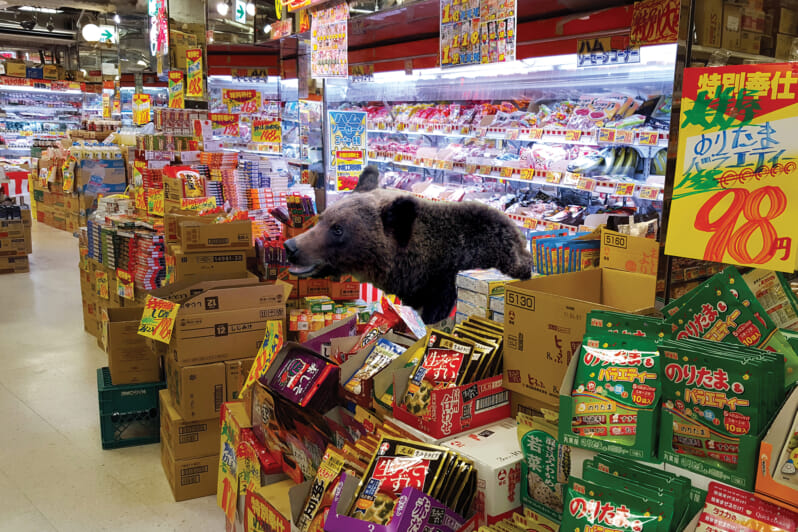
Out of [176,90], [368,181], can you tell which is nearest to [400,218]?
[368,181]

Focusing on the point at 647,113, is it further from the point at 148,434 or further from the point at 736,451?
the point at 148,434

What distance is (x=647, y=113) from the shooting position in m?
3.85

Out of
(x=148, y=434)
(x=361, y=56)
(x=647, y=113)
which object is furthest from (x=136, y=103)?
(x=647, y=113)

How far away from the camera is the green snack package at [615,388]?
1345 millimetres

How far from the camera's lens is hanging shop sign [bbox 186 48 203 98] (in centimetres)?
696

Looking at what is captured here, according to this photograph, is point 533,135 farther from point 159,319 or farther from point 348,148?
point 159,319

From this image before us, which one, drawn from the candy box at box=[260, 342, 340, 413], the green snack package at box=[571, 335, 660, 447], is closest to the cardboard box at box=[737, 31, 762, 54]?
the green snack package at box=[571, 335, 660, 447]

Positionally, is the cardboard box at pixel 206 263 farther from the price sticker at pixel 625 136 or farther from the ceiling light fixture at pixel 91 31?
the ceiling light fixture at pixel 91 31

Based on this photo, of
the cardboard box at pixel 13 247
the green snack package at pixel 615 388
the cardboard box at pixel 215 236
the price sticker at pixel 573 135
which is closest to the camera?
the green snack package at pixel 615 388

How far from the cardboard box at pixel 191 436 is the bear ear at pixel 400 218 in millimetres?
1395

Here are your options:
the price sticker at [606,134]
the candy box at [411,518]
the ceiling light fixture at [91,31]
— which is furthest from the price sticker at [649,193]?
the ceiling light fixture at [91,31]

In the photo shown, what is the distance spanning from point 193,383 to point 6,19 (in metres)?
18.4

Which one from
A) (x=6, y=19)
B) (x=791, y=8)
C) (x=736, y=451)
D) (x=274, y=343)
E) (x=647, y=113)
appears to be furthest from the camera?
(x=6, y=19)

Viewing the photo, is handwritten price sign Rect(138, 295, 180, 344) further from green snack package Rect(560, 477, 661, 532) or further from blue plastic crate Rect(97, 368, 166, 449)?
green snack package Rect(560, 477, 661, 532)
